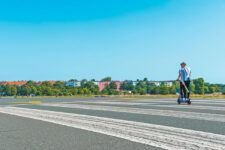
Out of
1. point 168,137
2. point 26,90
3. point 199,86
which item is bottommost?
point 168,137

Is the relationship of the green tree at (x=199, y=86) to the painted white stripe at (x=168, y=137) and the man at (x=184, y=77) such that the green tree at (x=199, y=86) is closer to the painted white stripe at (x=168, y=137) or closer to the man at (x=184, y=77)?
the man at (x=184, y=77)

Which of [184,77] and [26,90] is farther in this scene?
[26,90]

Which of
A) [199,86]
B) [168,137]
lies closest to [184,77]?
[168,137]

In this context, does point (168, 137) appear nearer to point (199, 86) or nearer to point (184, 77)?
point (184, 77)

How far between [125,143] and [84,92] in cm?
11398

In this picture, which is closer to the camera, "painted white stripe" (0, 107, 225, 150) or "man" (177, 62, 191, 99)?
"painted white stripe" (0, 107, 225, 150)

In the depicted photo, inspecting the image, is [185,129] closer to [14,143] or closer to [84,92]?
[14,143]

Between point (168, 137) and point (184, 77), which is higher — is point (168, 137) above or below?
below

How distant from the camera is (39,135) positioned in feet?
13.9

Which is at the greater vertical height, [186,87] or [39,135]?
[186,87]

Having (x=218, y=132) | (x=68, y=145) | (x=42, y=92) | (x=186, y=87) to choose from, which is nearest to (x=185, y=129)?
(x=218, y=132)

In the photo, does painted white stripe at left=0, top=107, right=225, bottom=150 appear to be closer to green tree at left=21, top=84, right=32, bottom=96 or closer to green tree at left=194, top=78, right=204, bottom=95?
green tree at left=194, top=78, right=204, bottom=95

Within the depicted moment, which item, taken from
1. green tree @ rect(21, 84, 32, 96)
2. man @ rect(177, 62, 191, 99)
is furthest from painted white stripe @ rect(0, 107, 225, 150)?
green tree @ rect(21, 84, 32, 96)

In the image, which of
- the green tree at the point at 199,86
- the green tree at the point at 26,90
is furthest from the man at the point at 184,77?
the green tree at the point at 26,90
